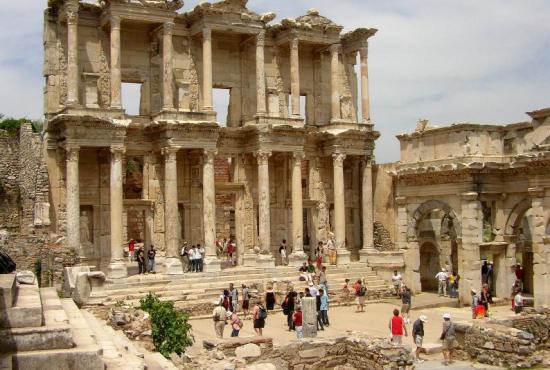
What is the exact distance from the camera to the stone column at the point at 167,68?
2634cm

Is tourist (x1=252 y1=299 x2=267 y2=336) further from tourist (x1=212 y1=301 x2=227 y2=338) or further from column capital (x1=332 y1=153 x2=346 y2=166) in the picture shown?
column capital (x1=332 y1=153 x2=346 y2=166)

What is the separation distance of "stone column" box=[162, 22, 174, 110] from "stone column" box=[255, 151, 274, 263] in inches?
158

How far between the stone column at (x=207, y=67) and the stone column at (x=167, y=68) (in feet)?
4.31

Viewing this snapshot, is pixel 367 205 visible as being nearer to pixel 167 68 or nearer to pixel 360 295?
pixel 360 295

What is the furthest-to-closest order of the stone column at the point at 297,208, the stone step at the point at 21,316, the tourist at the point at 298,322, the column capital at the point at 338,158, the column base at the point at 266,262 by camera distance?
the column capital at the point at 338,158
the stone column at the point at 297,208
the column base at the point at 266,262
the tourist at the point at 298,322
the stone step at the point at 21,316

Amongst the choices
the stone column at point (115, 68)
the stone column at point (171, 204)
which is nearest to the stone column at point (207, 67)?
the stone column at point (171, 204)

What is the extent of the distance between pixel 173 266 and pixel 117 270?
6.61 feet

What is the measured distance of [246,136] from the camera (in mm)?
28859

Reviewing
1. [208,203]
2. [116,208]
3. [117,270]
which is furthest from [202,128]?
[117,270]

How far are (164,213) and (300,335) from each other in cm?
1081

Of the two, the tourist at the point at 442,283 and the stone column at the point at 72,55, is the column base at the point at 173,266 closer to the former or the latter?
the stone column at the point at 72,55

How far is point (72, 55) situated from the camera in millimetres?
25000

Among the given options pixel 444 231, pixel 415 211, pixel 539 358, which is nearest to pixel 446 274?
pixel 415 211

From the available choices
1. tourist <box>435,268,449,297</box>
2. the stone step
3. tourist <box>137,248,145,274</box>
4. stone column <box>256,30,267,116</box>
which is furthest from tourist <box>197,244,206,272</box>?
the stone step
